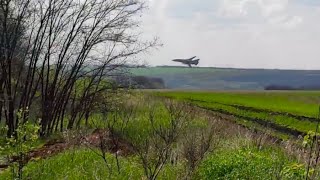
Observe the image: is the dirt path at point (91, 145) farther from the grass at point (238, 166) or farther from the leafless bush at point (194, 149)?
the grass at point (238, 166)

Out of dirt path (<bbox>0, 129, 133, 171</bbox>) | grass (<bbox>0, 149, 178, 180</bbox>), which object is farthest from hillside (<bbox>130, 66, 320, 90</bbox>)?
grass (<bbox>0, 149, 178, 180</bbox>)

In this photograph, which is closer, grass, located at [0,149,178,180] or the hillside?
grass, located at [0,149,178,180]

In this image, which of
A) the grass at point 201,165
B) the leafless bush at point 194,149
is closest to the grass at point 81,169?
the grass at point 201,165

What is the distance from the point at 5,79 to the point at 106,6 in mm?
4604

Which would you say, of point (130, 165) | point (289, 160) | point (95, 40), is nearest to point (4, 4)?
point (95, 40)

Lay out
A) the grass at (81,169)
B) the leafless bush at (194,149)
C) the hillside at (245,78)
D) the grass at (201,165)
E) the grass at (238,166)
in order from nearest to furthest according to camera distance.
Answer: the grass at (238,166)
the grass at (201,165)
the leafless bush at (194,149)
the grass at (81,169)
the hillside at (245,78)

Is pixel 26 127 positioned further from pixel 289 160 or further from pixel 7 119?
pixel 7 119

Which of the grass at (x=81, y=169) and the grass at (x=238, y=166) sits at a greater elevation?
the grass at (x=238, y=166)

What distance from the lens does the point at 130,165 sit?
12.2 m

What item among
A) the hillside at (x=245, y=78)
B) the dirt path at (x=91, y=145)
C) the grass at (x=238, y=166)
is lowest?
the dirt path at (x=91, y=145)

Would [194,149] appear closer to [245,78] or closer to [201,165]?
[201,165]

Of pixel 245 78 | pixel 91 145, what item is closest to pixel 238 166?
pixel 91 145

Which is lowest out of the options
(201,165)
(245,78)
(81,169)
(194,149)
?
(81,169)

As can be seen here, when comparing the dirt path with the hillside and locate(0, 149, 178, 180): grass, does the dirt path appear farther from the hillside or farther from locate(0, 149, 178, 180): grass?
the hillside
